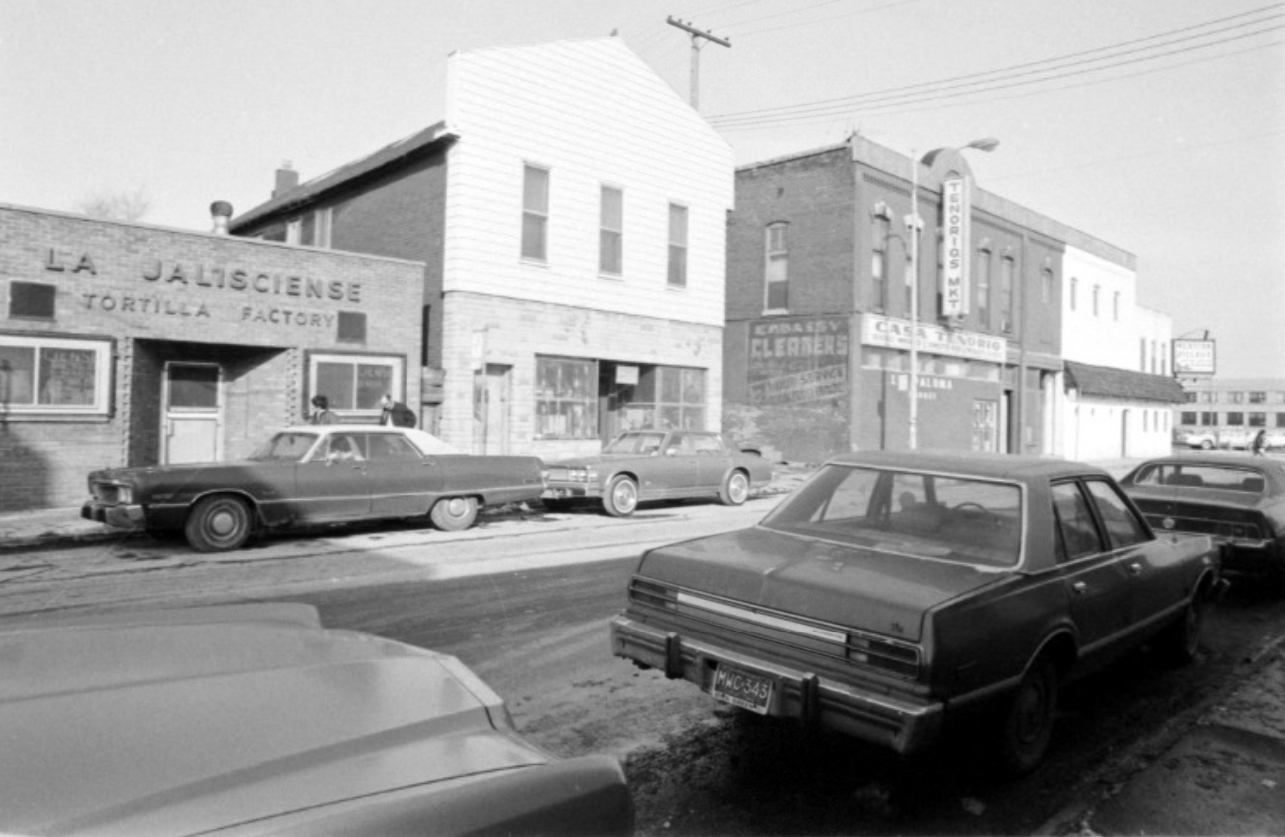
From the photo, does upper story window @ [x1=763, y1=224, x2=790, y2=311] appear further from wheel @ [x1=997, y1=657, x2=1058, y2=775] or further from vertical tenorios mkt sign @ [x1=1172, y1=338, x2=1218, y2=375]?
vertical tenorios mkt sign @ [x1=1172, y1=338, x2=1218, y2=375]

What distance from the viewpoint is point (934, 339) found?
28.2 meters

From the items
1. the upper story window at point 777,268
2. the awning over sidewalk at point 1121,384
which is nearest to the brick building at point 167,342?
the upper story window at point 777,268

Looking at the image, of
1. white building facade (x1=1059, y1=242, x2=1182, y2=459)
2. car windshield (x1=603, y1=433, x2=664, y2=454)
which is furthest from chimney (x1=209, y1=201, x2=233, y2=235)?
white building facade (x1=1059, y1=242, x2=1182, y2=459)

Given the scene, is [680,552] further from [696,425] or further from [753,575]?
[696,425]

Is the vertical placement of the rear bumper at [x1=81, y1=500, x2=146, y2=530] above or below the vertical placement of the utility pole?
below

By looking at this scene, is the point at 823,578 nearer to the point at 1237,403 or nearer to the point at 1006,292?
the point at 1006,292

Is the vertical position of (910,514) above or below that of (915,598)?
above

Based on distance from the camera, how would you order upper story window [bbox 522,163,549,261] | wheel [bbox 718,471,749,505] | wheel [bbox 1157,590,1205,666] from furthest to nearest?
upper story window [bbox 522,163,549,261] < wheel [bbox 718,471,749,505] < wheel [bbox 1157,590,1205,666]

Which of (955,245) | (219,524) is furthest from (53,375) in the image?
(955,245)

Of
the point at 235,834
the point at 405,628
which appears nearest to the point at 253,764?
the point at 235,834

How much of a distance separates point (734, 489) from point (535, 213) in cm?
707

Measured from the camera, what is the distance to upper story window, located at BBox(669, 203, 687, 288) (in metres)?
21.0

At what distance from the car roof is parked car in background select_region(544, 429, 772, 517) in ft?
28.7

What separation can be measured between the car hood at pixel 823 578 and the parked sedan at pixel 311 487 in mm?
7209
